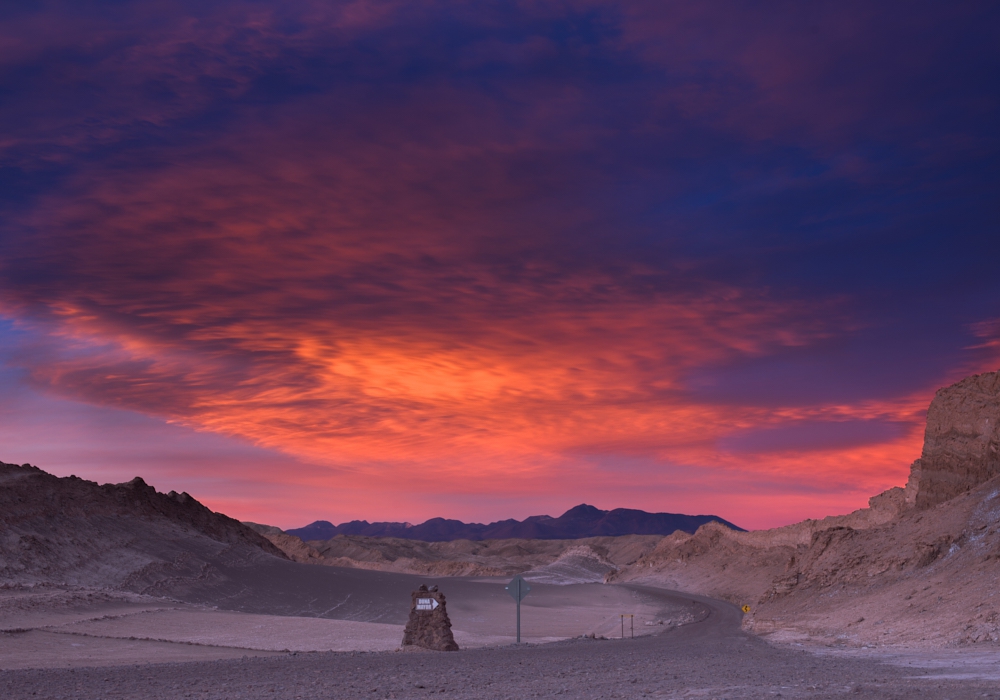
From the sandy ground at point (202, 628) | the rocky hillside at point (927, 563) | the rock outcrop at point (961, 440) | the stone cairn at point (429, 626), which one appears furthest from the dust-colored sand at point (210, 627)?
the rock outcrop at point (961, 440)

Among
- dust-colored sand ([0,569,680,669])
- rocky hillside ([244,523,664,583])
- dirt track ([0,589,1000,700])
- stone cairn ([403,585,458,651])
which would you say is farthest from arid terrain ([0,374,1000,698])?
rocky hillside ([244,523,664,583])

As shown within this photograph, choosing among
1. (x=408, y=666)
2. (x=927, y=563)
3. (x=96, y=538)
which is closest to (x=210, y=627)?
(x=408, y=666)

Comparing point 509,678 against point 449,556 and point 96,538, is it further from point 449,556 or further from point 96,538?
point 449,556

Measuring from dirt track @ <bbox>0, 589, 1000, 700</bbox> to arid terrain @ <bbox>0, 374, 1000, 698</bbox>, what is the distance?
10cm

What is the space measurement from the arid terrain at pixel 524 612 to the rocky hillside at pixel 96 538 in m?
0.24

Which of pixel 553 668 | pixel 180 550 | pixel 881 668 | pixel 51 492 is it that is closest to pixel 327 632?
pixel 553 668

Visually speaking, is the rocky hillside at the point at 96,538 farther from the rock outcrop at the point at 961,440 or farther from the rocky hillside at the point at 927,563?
the rock outcrop at the point at 961,440

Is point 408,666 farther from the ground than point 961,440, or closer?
closer

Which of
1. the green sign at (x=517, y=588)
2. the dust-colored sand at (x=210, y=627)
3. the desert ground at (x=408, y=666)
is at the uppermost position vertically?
the green sign at (x=517, y=588)

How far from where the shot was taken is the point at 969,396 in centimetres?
4475

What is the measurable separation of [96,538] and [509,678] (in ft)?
195

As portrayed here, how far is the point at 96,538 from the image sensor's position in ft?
215

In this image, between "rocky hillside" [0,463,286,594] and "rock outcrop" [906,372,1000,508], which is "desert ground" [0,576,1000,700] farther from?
"rocky hillside" [0,463,286,594]

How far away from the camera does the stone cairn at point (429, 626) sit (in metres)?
26.7
